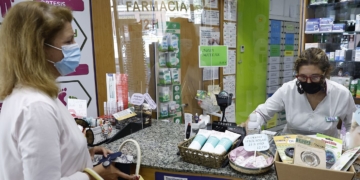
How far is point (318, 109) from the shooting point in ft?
6.21

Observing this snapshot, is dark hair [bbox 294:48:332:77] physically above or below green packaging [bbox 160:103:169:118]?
above

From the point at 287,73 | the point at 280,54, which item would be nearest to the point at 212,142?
the point at 280,54

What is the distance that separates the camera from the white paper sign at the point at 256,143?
1.31m

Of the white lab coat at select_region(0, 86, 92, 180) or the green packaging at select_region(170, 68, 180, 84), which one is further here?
the green packaging at select_region(170, 68, 180, 84)

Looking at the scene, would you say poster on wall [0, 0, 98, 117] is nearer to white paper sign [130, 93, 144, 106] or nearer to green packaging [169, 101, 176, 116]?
white paper sign [130, 93, 144, 106]

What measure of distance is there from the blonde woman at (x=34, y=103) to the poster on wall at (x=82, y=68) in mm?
1194

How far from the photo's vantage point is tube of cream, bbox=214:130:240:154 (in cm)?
137

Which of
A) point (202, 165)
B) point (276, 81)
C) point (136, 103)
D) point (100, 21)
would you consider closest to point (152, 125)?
point (136, 103)

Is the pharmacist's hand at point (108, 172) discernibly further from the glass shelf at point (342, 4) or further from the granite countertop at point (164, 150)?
the glass shelf at point (342, 4)

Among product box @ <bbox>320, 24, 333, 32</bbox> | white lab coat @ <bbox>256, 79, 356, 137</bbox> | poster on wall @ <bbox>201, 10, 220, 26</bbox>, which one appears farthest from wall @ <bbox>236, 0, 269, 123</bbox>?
white lab coat @ <bbox>256, 79, 356, 137</bbox>

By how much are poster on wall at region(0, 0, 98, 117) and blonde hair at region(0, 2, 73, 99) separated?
1.22 metres

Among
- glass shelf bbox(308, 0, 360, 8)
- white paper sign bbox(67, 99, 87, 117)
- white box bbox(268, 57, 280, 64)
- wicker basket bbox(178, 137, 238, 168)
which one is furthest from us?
white box bbox(268, 57, 280, 64)

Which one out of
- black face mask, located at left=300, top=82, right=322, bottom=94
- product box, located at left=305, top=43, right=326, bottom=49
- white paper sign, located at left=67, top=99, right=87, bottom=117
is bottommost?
white paper sign, located at left=67, top=99, right=87, bottom=117

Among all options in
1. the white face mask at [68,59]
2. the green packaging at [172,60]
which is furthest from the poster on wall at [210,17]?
the white face mask at [68,59]
